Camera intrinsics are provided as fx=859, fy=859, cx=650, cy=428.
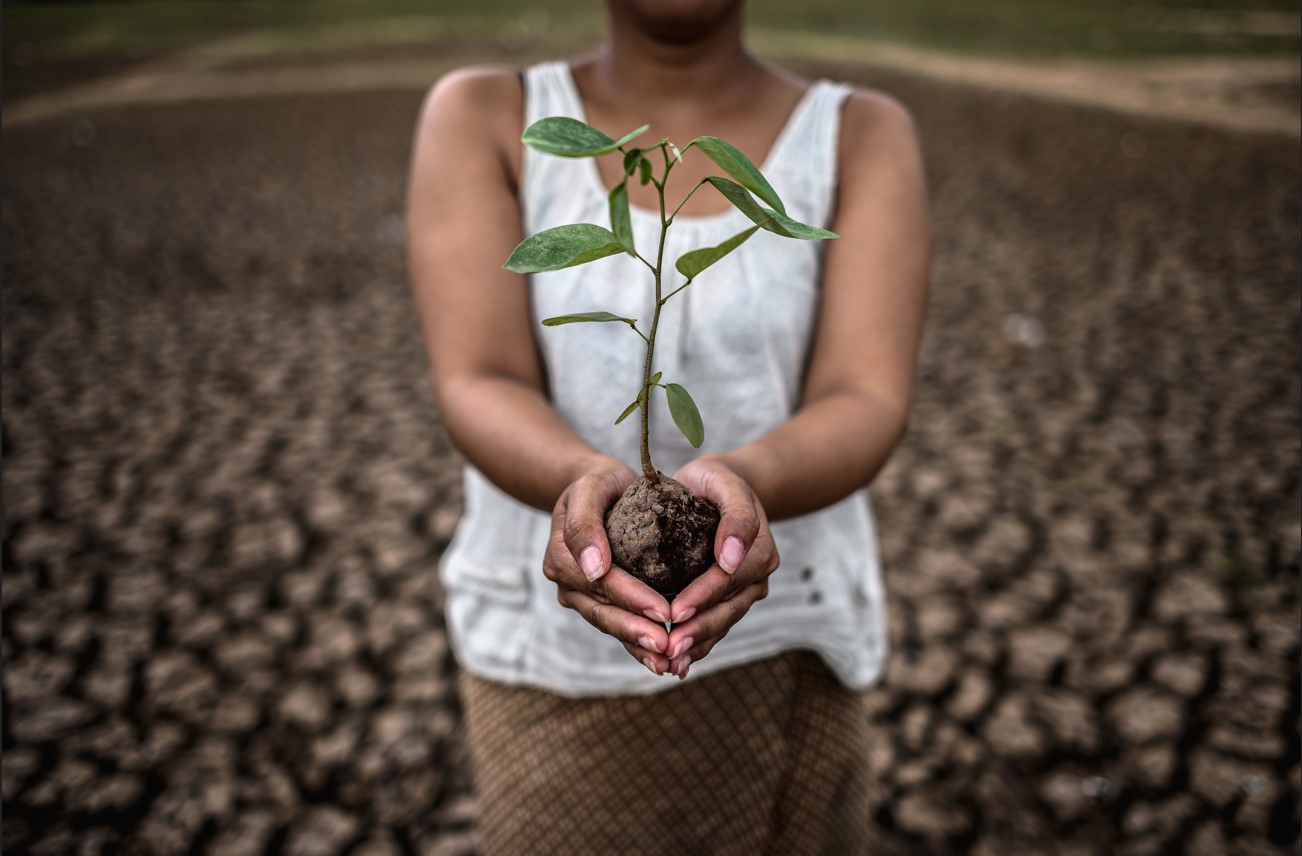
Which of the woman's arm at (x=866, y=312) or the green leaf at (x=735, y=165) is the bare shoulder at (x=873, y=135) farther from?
the green leaf at (x=735, y=165)

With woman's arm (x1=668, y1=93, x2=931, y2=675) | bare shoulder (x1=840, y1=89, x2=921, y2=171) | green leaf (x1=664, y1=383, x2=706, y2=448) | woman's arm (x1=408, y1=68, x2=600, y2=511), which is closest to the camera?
green leaf (x1=664, y1=383, x2=706, y2=448)

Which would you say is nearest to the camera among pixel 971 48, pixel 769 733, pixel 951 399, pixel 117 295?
pixel 769 733

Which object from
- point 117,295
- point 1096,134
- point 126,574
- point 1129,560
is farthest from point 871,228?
point 1096,134

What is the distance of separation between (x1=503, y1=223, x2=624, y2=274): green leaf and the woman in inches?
19.1

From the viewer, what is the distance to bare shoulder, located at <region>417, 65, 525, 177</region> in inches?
53.7

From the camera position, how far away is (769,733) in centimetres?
136

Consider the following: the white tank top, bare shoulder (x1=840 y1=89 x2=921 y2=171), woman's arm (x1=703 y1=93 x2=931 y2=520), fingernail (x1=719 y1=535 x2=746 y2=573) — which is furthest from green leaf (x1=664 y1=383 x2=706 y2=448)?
bare shoulder (x1=840 y1=89 x2=921 y2=171)

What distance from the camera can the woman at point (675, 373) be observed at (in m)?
1.32

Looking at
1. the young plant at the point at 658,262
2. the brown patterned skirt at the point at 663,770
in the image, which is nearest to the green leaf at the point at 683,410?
the young plant at the point at 658,262

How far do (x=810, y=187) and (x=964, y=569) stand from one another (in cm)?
195

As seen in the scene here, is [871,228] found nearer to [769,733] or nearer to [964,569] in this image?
[769,733]

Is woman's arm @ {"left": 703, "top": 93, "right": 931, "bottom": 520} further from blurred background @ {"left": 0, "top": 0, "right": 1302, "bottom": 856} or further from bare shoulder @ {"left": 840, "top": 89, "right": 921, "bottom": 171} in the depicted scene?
blurred background @ {"left": 0, "top": 0, "right": 1302, "bottom": 856}

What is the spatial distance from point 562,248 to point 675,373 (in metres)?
0.62

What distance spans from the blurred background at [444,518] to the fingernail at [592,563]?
1.51m
